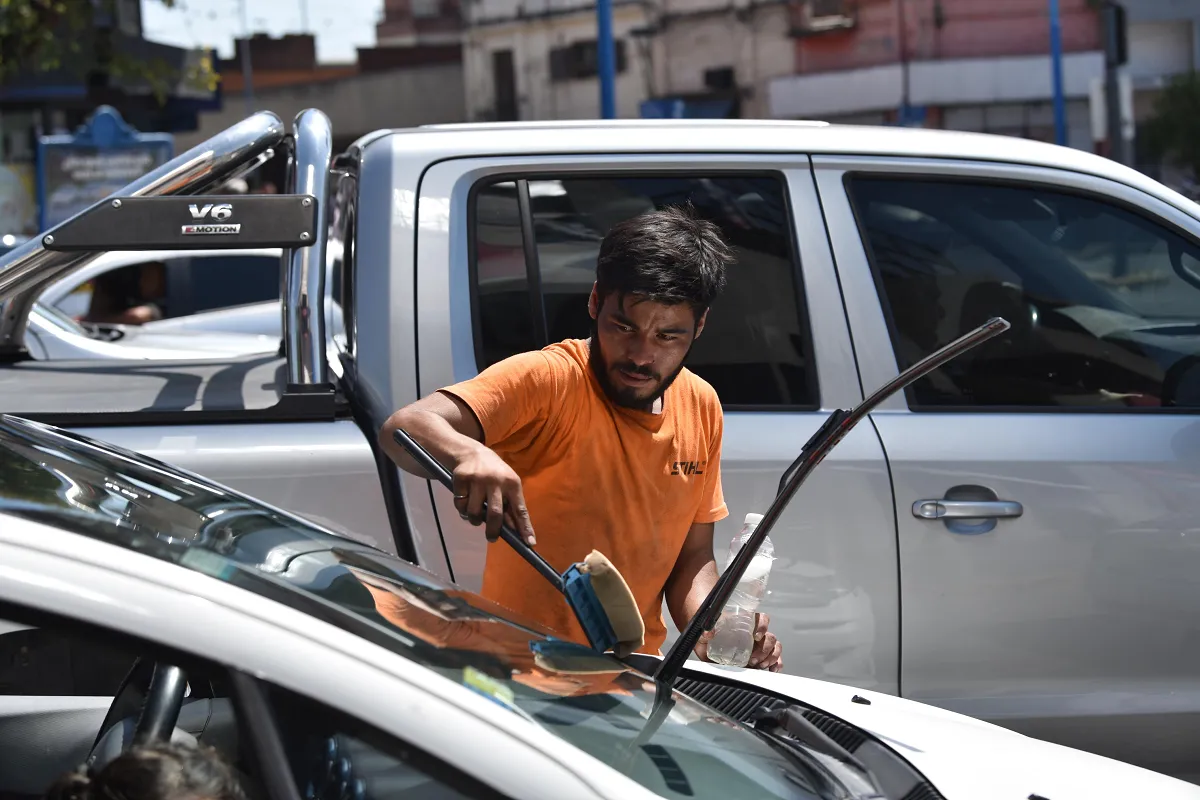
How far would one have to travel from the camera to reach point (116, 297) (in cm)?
875

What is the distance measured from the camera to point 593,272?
3.30m

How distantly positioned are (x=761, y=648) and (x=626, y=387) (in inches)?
20.2

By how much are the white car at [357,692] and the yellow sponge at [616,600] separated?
0.15 ft

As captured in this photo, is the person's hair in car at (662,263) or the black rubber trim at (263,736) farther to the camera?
the person's hair in car at (662,263)

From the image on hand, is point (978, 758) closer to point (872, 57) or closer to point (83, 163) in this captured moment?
point (83, 163)

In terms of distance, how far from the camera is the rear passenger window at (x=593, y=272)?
3236 millimetres

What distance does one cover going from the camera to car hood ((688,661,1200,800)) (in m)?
1.92

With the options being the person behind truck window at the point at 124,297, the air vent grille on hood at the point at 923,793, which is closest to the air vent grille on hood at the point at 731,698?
the air vent grille on hood at the point at 923,793

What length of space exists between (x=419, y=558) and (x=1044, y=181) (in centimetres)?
168

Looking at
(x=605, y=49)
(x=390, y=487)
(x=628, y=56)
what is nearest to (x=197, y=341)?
(x=390, y=487)

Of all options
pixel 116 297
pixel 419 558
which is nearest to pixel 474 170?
pixel 419 558

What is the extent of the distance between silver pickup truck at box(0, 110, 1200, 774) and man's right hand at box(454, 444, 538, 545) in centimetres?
83

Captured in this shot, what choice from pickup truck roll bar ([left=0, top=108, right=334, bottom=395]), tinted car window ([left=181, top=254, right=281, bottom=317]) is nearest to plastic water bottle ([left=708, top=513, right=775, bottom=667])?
pickup truck roll bar ([left=0, top=108, right=334, bottom=395])

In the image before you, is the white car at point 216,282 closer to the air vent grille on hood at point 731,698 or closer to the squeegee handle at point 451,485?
the squeegee handle at point 451,485
